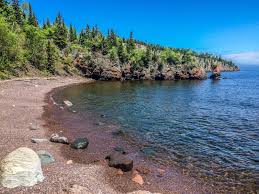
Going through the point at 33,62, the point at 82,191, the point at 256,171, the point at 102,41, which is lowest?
the point at 256,171

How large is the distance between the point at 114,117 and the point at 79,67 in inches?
3623

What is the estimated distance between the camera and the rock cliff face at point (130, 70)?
129375 mm

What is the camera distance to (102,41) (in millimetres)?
140500

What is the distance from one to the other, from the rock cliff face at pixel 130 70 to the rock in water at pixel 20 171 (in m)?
113

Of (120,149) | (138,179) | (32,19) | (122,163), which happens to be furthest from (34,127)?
(32,19)

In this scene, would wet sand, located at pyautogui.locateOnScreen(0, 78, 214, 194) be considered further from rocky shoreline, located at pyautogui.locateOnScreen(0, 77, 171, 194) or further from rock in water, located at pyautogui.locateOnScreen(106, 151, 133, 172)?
rock in water, located at pyautogui.locateOnScreen(106, 151, 133, 172)

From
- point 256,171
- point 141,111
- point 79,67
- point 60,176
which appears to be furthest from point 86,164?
point 79,67

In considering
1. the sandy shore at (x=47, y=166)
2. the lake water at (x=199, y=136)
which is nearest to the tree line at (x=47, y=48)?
the lake water at (x=199, y=136)

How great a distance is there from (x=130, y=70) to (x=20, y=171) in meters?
122

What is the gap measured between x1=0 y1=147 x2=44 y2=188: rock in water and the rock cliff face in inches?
4433

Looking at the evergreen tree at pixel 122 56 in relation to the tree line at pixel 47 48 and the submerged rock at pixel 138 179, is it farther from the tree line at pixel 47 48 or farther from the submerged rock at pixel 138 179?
the submerged rock at pixel 138 179

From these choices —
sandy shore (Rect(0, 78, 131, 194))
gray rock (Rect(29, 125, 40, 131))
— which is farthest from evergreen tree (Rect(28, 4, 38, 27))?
gray rock (Rect(29, 125, 40, 131))

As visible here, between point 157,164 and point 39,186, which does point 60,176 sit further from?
point 157,164

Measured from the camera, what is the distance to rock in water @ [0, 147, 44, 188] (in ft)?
54.3
